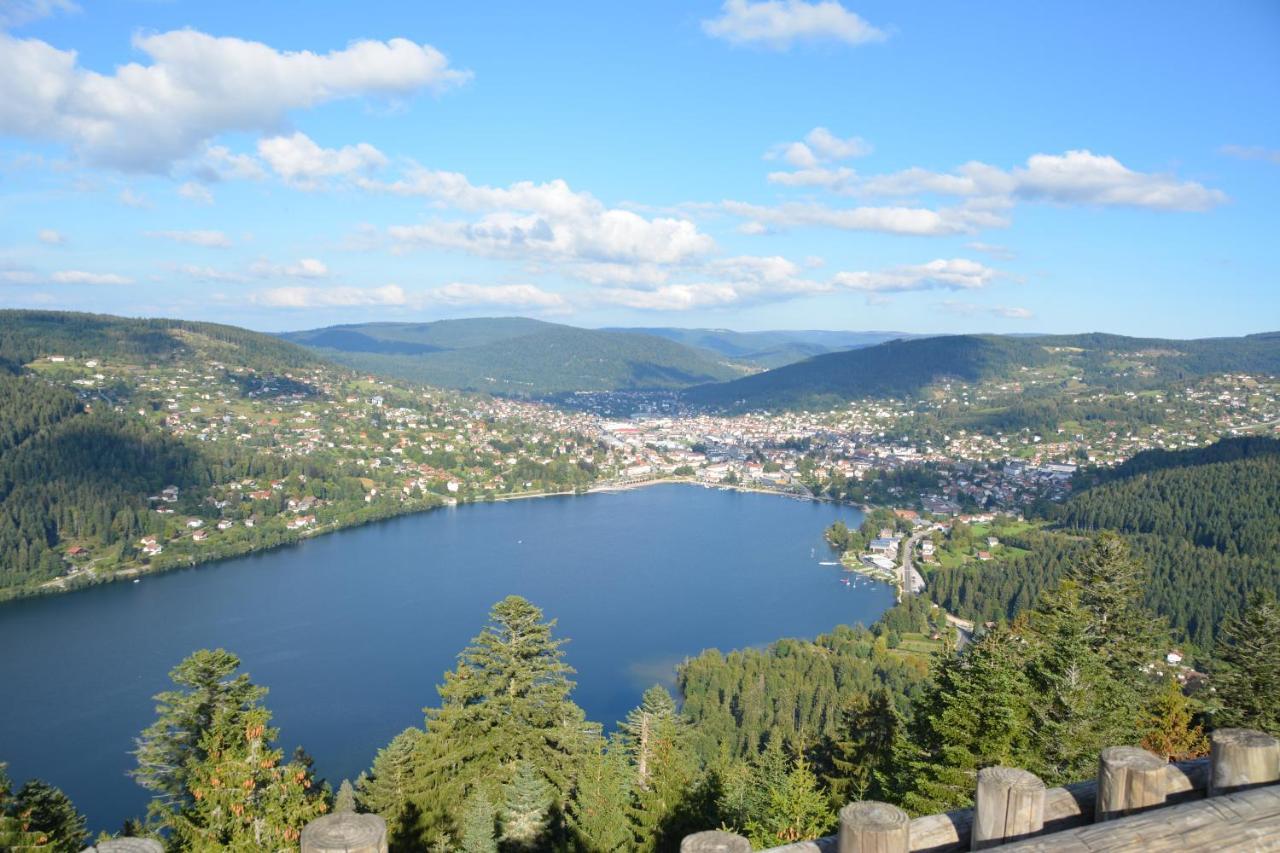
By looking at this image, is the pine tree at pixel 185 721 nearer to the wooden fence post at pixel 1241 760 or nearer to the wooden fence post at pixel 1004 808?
the wooden fence post at pixel 1004 808

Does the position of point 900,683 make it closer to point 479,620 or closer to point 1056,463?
point 479,620

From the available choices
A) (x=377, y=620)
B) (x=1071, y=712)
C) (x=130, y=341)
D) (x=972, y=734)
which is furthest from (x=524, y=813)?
(x=130, y=341)

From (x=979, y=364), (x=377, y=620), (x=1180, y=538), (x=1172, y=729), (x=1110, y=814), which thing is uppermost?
(x=979, y=364)

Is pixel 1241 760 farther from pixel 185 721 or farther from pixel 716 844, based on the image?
pixel 185 721

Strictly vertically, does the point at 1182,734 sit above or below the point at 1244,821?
below

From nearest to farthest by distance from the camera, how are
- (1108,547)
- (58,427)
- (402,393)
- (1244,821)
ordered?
(1244,821)
(1108,547)
(58,427)
(402,393)

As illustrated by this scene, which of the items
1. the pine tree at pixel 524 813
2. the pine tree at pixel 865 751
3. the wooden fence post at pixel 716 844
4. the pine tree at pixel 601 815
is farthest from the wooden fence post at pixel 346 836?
the pine tree at pixel 865 751

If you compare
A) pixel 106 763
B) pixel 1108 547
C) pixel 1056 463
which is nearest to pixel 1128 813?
pixel 1108 547
